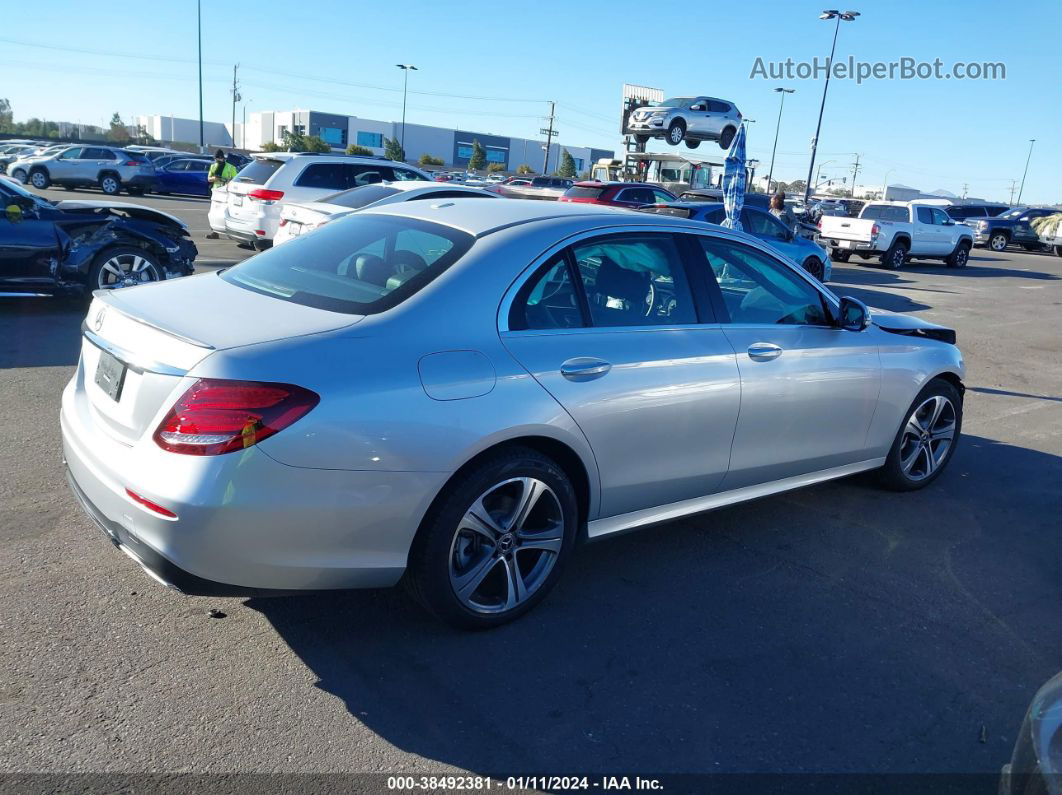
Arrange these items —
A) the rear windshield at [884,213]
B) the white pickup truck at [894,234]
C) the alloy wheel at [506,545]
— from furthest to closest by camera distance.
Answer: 1. the rear windshield at [884,213]
2. the white pickup truck at [894,234]
3. the alloy wheel at [506,545]

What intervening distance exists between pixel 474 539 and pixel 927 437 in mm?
3403

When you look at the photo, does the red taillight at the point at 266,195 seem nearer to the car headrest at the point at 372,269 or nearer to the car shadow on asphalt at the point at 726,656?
the car headrest at the point at 372,269

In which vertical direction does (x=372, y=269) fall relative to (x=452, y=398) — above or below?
above

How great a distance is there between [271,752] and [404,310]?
156 cm

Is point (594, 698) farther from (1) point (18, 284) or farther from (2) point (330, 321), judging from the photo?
(1) point (18, 284)

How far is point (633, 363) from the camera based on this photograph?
3758 millimetres

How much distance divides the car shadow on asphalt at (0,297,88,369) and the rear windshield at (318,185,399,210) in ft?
11.3

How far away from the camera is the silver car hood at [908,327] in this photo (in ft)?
17.8

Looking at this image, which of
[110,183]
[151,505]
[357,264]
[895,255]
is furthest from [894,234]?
[110,183]

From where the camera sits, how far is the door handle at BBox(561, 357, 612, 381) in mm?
3533

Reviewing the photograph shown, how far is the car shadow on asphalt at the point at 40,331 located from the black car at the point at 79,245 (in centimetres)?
33

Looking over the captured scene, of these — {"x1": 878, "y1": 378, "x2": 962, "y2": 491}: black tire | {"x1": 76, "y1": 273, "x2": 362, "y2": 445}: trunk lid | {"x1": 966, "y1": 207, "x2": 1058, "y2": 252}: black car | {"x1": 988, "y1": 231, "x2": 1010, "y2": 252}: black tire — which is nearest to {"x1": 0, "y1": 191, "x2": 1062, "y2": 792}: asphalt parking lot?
{"x1": 878, "y1": 378, "x2": 962, "y2": 491}: black tire

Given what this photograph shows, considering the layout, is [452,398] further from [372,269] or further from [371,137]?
[371,137]

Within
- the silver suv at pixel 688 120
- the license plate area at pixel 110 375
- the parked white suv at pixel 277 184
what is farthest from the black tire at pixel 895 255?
the license plate area at pixel 110 375
